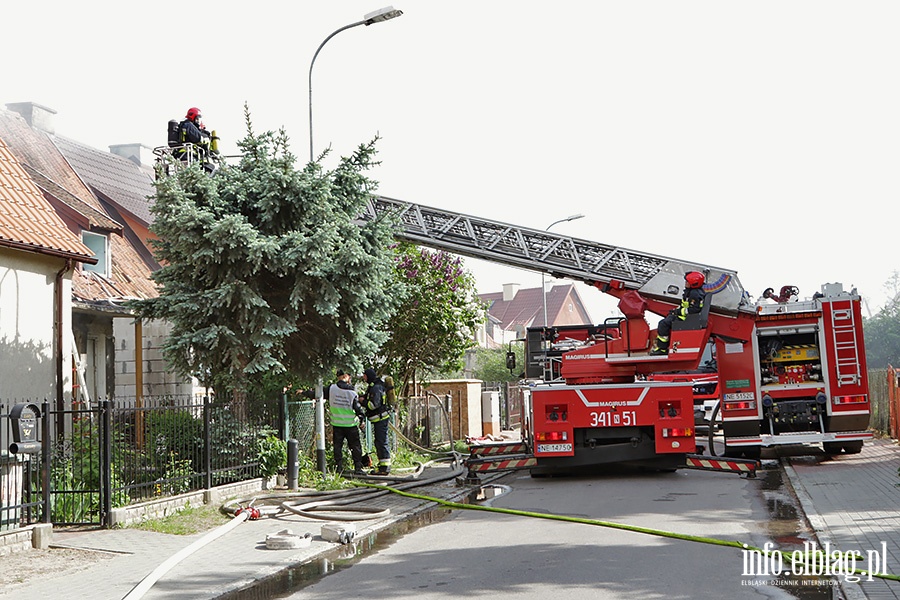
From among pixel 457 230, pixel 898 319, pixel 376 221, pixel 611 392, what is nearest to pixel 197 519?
pixel 376 221

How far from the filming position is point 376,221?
14.8 meters

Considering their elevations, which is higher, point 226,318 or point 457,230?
point 457,230

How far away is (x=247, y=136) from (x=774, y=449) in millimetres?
12678

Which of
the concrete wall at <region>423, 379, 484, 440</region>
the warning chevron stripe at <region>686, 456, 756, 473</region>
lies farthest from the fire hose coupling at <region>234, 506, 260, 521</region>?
the concrete wall at <region>423, 379, 484, 440</region>

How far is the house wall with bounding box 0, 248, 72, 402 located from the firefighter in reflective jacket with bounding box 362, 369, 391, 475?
15.9 feet

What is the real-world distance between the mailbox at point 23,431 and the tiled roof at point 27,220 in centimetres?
460

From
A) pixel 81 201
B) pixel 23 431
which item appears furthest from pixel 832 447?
pixel 81 201

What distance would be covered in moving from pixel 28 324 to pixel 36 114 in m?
13.1

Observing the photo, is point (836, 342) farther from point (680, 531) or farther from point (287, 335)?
point (287, 335)

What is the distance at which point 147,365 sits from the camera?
19672mm

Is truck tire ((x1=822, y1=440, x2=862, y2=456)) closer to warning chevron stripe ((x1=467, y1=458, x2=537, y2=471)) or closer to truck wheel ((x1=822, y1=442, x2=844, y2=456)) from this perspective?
truck wheel ((x1=822, y1=442, x2=844, y2=456))

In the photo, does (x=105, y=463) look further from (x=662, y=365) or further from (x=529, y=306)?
(x=529, y=306)

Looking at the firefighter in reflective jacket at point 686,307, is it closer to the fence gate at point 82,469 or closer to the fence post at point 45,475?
the fence gate at point 82,469

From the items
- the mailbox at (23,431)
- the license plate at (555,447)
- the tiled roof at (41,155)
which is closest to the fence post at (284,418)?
the license plate at (555,447)
